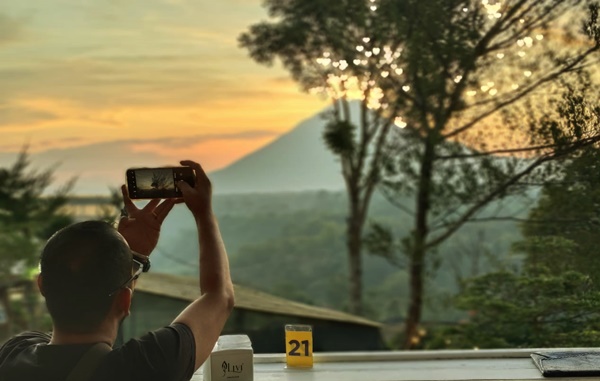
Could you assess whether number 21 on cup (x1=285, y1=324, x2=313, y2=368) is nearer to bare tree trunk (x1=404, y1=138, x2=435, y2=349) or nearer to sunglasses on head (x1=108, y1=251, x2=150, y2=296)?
sunglasses on head (x1=108, y1=251, x2=150, y2=296)

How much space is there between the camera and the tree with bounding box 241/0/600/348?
7.22 feet

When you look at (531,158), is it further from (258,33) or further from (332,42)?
(258,33)

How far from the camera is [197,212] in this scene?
1447 millimetres

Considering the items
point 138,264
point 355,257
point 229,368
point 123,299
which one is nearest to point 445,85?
point 355,257

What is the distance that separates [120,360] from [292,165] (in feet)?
4.36

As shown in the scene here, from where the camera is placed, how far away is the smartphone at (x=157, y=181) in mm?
1563

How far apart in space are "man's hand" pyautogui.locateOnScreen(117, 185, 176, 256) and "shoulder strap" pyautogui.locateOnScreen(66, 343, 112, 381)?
1.09 ft

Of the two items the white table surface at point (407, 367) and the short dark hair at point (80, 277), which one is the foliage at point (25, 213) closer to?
the white table surface at point (407, 367)

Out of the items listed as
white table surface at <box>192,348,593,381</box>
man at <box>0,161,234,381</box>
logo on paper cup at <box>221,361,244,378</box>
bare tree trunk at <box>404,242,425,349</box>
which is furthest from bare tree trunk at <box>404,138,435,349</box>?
man at <box>0,161,234,381</box>

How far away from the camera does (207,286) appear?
136 cm

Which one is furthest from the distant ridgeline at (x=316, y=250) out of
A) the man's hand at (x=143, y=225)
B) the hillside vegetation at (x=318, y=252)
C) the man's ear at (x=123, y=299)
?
the man's ear at (x=123, y=299)

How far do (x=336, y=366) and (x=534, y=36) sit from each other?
99cm

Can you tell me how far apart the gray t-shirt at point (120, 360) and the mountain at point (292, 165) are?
3.97 ft

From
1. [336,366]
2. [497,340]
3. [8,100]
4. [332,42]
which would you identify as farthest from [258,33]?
[497,340]
